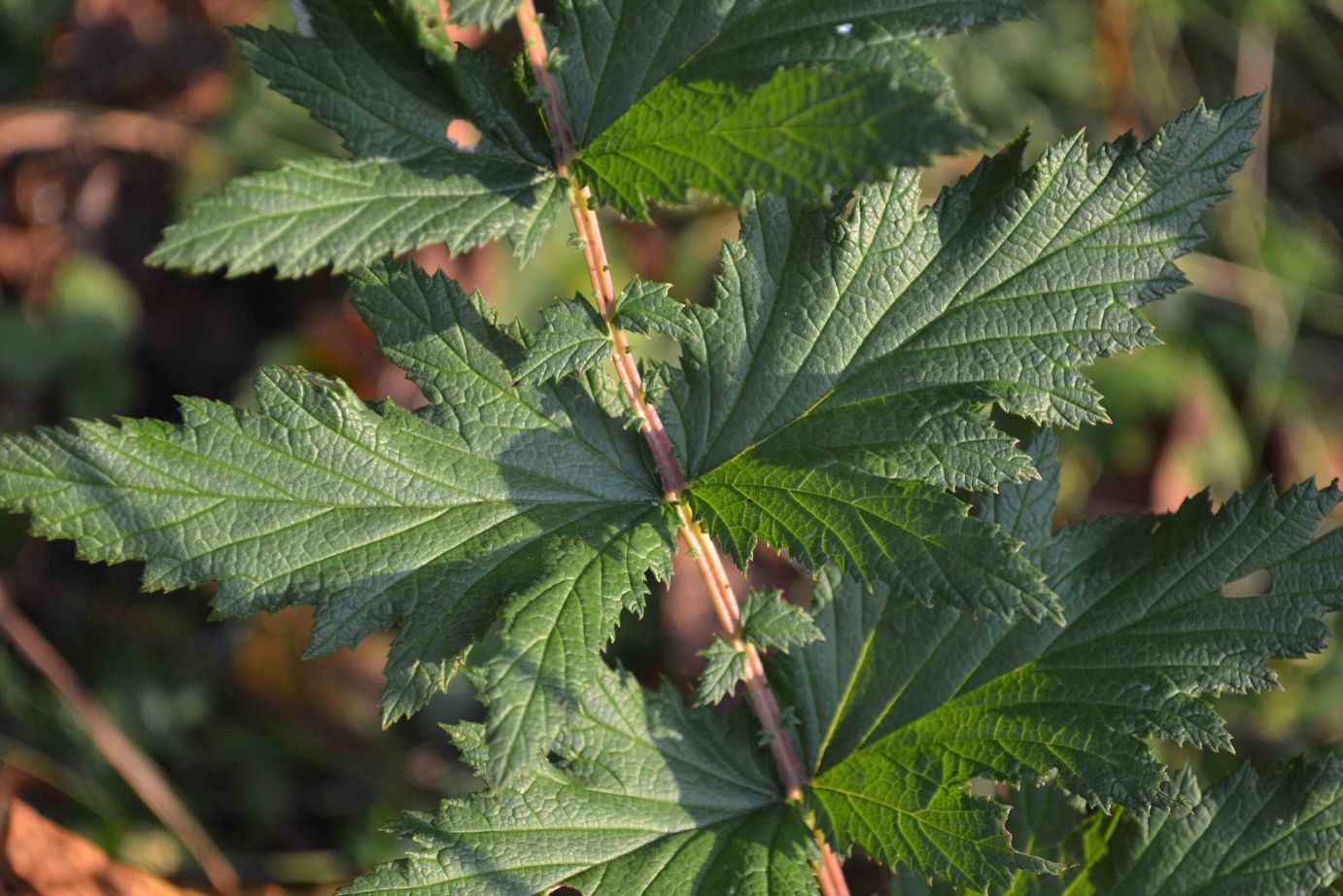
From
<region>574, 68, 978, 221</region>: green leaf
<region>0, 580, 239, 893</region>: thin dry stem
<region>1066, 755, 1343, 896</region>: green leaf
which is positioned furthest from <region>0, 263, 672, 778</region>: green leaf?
A: <region>0, 580, 239, 893</region>: thin dry stem

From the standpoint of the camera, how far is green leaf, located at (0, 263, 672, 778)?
1.41 m

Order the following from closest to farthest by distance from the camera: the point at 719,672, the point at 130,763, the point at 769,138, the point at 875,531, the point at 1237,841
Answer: the point at 769,138
the point at 875,531
the point at 719,672
the point at 1237,841
the point at 130,763

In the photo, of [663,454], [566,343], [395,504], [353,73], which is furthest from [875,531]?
[353,73]

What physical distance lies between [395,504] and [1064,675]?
3.10 feet

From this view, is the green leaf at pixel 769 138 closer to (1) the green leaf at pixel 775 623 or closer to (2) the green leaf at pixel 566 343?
(2) the green leaf at pixel 566 343

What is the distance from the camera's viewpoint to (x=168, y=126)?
13.9 feet

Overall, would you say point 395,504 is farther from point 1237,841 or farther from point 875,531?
point 1237,841

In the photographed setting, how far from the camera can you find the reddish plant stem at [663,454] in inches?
60.1

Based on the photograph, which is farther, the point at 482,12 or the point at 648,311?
the point at 648,311

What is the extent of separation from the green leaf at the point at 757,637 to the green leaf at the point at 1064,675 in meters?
0.21

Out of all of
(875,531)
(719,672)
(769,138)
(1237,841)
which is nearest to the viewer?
(769,138)

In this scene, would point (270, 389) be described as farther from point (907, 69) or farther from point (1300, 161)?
point (1300, 161)

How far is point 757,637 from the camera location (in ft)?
5.25

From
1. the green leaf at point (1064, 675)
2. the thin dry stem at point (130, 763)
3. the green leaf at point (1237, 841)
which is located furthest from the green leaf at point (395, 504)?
the thin dry stem at point (130, 763)
